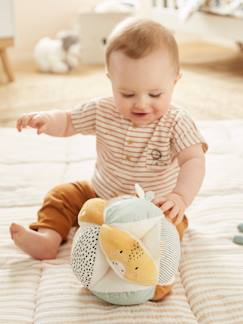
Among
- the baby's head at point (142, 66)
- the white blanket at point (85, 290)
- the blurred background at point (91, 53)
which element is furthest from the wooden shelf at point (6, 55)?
the baby's head at point (142, 66)

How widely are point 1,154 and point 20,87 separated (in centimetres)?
120

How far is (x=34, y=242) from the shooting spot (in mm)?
875

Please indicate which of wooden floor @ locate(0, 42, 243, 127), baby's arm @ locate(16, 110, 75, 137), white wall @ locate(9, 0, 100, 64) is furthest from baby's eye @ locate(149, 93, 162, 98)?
white wall @ locate(9, 0, 100, 64)

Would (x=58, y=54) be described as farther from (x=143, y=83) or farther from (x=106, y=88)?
(x=143, y=83)

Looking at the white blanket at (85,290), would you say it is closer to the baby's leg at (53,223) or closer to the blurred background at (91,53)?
the baby's leg at (53,223)

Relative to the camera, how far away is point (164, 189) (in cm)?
96

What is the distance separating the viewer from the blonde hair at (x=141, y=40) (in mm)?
834

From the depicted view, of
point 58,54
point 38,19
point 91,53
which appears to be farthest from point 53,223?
point 38,19

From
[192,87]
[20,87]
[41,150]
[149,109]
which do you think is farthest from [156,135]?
[20,87]

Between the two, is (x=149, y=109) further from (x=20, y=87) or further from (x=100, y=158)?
(x=20, y=87)

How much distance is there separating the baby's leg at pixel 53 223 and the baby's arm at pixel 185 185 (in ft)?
0.64

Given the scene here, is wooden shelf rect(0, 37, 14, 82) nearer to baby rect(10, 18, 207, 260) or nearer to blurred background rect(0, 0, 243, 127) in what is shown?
blurred background rect(0, 0, 243, 127)

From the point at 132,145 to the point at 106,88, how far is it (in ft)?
5.00

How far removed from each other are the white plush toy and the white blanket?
154cm
